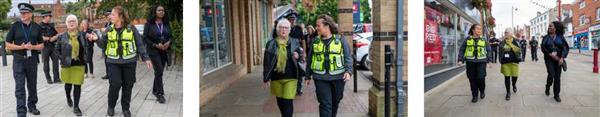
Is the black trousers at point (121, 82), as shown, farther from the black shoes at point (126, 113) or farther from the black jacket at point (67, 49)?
the black jacket at point (67, 49)

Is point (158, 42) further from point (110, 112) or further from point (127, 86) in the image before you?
point (110, 112)

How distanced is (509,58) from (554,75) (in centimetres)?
30

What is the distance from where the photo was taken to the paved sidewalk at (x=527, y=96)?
11.2ft

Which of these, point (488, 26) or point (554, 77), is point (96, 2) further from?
point (554, 77)

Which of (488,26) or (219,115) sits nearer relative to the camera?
(488,26)

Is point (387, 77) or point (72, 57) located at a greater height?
point (72, 57)

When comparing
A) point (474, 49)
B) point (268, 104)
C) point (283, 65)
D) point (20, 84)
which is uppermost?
point (474, 49)

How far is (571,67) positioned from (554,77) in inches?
6.3

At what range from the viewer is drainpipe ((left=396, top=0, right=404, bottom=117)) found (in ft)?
12.8

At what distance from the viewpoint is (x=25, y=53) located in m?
4.05

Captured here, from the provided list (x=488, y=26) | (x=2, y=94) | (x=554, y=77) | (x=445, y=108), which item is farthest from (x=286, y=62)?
(x=2, y=94)

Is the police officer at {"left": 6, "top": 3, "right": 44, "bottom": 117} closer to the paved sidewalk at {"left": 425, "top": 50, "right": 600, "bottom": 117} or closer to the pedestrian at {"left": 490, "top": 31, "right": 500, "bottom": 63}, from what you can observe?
the paved sidewalk at {"left": 425, "top": 50, "right": 600, "bottom": 117}

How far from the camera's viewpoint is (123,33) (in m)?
3.84

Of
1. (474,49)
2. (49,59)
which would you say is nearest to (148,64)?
(49,59)
